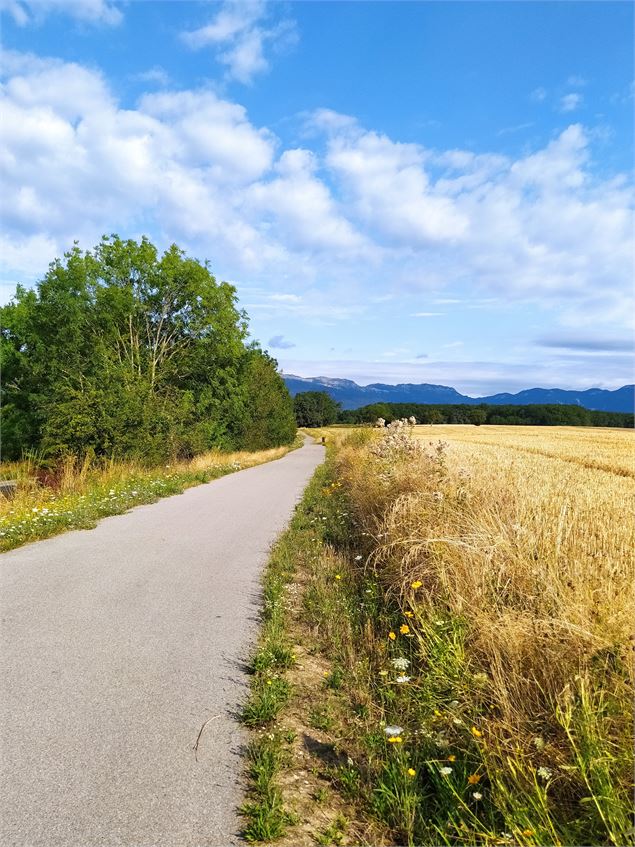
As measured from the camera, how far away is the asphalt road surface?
8.02 ft

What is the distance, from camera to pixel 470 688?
10.4 feet

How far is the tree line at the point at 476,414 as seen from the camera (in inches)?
3691

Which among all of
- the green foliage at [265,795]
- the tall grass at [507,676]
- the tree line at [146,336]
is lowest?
the green foliage at [265,795]

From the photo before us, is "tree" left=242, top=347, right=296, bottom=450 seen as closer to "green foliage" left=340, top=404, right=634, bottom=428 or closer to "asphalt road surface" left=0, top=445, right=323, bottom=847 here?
"asphalt road surface" left=0, top=445, right=323, bottom=847

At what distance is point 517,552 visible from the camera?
4352 mm

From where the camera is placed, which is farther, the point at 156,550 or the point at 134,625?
the point at 156,550

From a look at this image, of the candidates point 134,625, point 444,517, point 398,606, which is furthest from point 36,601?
point 444,517

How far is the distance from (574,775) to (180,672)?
9.22ft

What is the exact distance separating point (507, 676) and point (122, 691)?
2.70 metres

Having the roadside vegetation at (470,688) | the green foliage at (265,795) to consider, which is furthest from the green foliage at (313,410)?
the green foliage at (265,795)

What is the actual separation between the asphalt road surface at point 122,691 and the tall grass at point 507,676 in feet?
3.33

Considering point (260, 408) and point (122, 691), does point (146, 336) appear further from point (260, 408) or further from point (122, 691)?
point (122, 691)

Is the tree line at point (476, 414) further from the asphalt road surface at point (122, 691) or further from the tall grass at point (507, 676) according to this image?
the tall grass at point (507, 676)

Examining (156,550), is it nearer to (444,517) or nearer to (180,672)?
(180,672)
